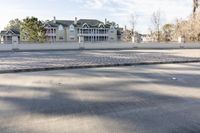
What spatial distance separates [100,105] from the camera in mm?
6957

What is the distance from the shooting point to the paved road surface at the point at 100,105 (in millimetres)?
5391

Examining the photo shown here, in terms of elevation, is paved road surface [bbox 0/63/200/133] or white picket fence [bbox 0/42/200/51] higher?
white picket fence [bbox 0/42/200/51]

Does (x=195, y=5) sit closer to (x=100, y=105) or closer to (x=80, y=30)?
(x=80, y=30)

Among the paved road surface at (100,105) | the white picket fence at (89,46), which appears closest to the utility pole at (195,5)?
the white picket fence at (89,46)

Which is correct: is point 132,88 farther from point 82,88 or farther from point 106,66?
point 106,66

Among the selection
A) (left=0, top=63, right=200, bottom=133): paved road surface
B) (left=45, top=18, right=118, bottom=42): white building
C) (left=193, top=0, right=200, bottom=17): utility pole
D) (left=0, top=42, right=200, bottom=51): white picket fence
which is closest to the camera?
(left=0, top=63, right=200, bottom=133): paved road surface

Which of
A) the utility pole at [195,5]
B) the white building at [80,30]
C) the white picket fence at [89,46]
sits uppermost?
the utility pole at [195,5]

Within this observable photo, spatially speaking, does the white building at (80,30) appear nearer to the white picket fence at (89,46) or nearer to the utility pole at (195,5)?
the utility pole at (195,5)

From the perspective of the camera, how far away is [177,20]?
55281 millimetres

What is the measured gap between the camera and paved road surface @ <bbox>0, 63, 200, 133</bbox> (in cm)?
539

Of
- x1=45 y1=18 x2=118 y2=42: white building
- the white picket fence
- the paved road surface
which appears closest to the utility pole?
the white picket fence

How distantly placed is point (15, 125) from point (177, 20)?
5344 centimetres

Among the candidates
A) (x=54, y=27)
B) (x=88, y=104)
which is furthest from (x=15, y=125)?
(x=54, y=27)

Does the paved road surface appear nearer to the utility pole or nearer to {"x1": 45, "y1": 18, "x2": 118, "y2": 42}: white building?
the utility pole
